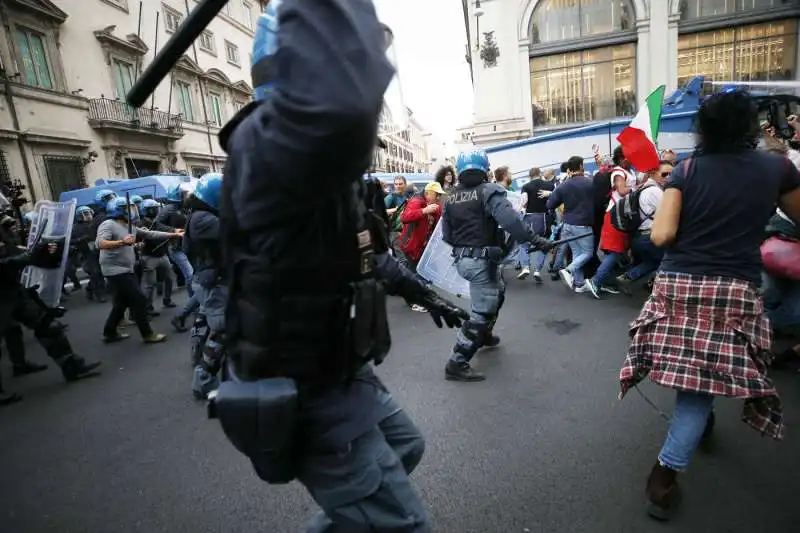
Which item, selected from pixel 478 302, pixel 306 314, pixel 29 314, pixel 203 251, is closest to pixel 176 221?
pixel 29 314

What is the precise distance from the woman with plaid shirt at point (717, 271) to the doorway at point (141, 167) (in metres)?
20.1

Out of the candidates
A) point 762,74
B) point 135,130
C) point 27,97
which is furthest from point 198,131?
point 762,74

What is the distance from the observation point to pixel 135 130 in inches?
711

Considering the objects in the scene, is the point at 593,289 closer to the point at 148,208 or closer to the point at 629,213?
the point at 629,213

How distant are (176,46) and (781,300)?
411 cm

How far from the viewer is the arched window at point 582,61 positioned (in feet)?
56.1

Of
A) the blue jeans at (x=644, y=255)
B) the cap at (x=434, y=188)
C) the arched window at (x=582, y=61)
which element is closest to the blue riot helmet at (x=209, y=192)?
the cap at (x=434, y=188)

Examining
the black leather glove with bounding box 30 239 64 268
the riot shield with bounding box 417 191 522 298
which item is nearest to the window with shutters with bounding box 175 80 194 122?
the black leather glove with bounding box 30 239 64 268

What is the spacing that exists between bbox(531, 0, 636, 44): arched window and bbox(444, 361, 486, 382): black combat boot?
1787cm

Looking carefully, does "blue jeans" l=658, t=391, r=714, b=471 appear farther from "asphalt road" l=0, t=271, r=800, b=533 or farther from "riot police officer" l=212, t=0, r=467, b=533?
"riot police officer" l=212, t=0, r=467, b=533

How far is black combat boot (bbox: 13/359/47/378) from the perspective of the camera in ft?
15.3

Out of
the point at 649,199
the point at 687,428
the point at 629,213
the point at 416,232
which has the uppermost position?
the point at 649,199

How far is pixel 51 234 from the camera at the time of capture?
191 inches

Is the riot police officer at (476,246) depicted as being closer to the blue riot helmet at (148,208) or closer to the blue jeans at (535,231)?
the blue jeans at (535,231)
